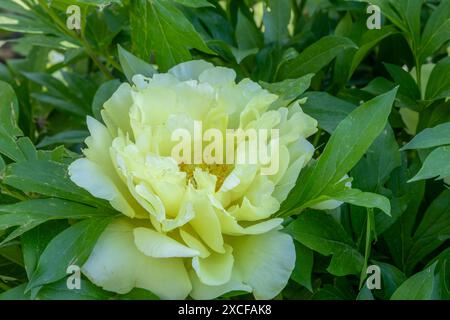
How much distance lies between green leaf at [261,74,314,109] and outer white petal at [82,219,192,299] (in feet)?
0.57

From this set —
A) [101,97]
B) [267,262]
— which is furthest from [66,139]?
[267,262]

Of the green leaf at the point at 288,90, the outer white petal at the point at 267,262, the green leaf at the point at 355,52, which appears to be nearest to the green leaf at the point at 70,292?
the outer white petal at the point at 267,262

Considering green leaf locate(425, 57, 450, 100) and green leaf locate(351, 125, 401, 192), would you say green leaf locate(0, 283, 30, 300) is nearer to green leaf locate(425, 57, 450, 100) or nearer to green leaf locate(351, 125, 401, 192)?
green leaf locate(351, 125, 401, 192)

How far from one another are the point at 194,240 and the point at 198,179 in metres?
0.04

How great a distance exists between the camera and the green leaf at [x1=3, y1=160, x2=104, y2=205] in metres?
0.60

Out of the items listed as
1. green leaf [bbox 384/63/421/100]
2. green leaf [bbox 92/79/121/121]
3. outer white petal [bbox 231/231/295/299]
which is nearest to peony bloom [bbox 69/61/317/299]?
outer white petal [bbox 231/231/295/299]

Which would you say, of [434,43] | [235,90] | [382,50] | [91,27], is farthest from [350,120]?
[91,27]

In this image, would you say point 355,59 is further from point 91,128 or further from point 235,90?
point 91,128

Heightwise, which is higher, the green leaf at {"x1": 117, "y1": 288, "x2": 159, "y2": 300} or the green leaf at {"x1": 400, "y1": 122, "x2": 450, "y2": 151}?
the green leaf at {"x1": 400, "y1": 122, "x2": 450, "y2": 151}

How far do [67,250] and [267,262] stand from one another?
15 cm

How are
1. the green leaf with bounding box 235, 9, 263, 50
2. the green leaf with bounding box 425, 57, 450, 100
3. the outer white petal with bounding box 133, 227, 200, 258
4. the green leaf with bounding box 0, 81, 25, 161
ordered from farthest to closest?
the green leaf with bounding box 235, 9, 263, 50 < the green leaf with bounding box 425, 57, 450, 100 < the green leaf with bounding box 0, 81, 25, 161 < the outer white petal with bounding box 133, 227, 200, 258

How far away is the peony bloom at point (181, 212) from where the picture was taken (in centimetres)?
55

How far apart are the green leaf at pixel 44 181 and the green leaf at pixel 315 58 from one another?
0.86 ft

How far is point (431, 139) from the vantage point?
61 cm
